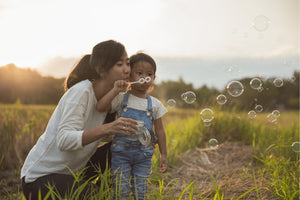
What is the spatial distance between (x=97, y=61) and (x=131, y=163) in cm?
88

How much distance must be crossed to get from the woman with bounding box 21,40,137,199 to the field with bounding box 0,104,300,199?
0.64 metres

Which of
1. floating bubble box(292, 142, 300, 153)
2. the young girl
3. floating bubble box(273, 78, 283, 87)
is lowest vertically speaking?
floating bubble box(292, 142, 300, 153)

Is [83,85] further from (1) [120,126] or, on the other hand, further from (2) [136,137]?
(2) [136,137]

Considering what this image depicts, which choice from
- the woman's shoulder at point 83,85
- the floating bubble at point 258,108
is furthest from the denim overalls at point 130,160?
the floating bubble at point 258,108

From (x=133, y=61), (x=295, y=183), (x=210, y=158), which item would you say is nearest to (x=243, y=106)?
(x=210, y=158)

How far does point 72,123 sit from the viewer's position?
6.46 ft

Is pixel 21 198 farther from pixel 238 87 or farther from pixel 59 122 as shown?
pixel 238 87

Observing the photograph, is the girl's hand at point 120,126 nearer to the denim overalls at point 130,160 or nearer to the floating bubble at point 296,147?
the denim overalls at point 130,160

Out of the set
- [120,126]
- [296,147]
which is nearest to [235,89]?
[296,147]

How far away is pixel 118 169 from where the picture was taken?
2305 mm

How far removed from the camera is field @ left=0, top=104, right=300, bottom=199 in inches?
110

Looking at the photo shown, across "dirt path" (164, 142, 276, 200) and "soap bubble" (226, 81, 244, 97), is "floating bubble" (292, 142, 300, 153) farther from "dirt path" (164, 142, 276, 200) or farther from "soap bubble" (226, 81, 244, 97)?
"soap bubble" (226, 81, 244, 97)

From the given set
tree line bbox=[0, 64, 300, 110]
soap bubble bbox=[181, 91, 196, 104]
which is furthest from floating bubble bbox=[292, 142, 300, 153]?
soap bubble bbox=[181, 91, 196, 104]

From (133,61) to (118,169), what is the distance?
921mm
